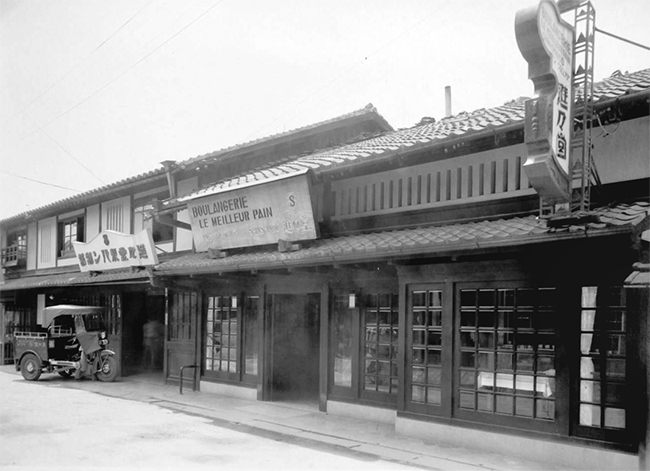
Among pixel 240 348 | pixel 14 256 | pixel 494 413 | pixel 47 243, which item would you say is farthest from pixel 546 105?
pixel 14 256

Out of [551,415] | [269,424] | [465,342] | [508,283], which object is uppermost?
[508,283]

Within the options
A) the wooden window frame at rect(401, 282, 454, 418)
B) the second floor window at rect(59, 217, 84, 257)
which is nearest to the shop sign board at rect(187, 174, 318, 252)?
the wooden window frame at rect(401, 282, 454, 418)

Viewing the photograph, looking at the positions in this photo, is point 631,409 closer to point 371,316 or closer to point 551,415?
point 551,415

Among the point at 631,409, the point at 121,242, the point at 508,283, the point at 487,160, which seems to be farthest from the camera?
the point at 121,242

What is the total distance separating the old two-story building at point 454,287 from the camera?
7793mm

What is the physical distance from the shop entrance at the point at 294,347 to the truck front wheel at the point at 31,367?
8.55 meters

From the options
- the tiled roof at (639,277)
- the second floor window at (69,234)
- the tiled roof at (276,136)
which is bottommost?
the tiled roof at (639,277)

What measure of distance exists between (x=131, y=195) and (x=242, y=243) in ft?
22.5

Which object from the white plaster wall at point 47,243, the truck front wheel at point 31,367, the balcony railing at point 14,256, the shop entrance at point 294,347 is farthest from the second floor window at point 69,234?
the shop entrance at point 294,347

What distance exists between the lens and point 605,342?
7.88 m

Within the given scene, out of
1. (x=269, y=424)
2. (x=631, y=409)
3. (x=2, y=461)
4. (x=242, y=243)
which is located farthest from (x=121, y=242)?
(x=631, y=409)

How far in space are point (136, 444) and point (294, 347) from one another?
5384 millimetres

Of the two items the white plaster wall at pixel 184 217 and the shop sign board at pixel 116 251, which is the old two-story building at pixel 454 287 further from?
the white plaster wall at pixel 184 217

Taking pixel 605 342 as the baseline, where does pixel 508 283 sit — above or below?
above
